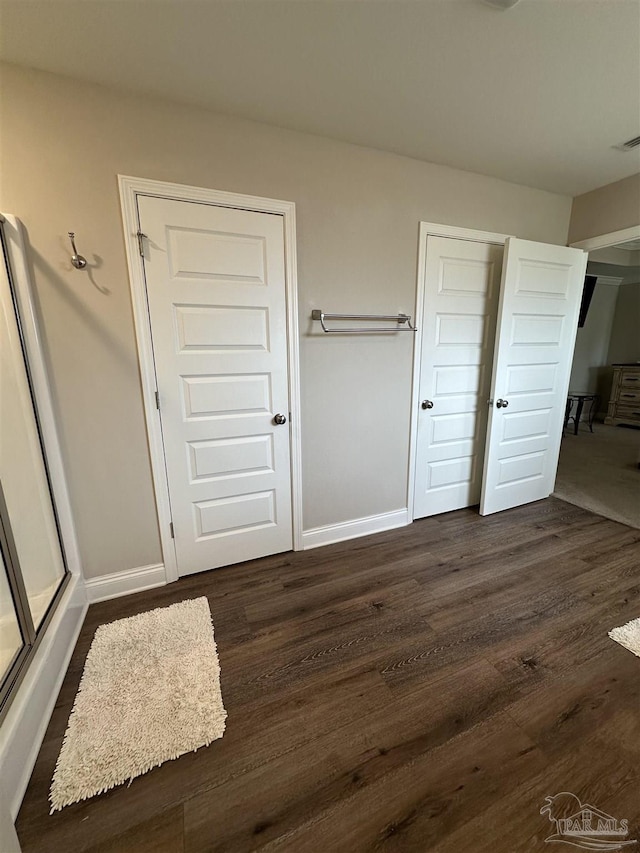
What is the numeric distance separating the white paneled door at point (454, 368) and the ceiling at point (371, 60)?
71cm

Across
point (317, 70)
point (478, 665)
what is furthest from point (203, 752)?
point (317, 70)

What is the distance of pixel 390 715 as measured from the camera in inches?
52.6

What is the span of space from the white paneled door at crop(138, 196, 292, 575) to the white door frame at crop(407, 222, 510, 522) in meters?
0.98

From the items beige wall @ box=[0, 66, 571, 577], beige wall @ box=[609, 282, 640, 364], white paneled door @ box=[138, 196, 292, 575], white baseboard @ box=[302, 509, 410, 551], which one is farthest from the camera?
beige wall @ box=[609, 282, 640, 364]

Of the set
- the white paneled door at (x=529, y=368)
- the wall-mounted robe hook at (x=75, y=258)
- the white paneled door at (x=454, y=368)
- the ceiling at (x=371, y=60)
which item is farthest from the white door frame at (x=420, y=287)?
the wall-mounted robe hook at (x=75, y=258)

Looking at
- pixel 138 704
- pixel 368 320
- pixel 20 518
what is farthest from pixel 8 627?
pixel 368 320

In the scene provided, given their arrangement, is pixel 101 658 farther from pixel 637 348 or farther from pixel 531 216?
pixel 637 348

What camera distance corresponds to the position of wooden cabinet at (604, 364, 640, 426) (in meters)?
6.00

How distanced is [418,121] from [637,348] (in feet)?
23.0

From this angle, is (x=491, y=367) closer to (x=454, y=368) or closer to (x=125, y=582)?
(x=454, y=368)

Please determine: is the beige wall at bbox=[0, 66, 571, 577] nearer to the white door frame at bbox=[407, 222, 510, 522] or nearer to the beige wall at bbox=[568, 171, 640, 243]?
the white door frame at bbox=[407, 222, 510, 522]

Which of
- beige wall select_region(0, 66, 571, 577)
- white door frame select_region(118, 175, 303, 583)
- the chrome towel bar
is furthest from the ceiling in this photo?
the chrome towel bar

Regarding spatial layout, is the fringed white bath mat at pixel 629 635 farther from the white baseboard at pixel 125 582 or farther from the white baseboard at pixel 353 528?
the white baseboard at pixel 125 582

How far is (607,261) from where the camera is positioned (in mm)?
4758
